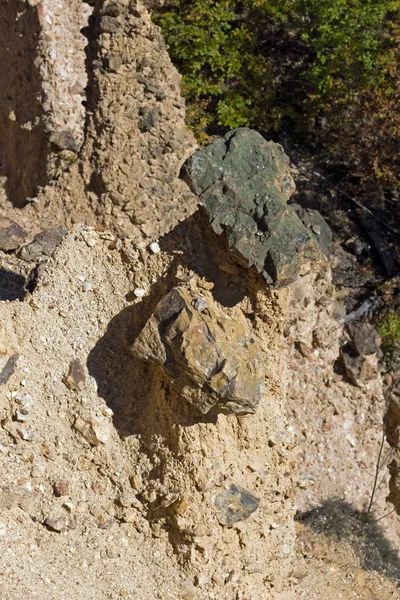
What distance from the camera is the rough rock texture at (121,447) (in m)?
3.95

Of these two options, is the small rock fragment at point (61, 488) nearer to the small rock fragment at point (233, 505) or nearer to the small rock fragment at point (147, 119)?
the small rock fragment at point (233, 505)

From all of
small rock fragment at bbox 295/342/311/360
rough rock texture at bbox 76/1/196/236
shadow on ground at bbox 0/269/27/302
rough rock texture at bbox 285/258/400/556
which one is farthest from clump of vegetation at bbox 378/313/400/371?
shadow on ground at bbox 0/269/27/302

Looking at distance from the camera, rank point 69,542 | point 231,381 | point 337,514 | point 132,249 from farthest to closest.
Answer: point 337,514 → point 132,249 → point 69,542 → point 231,381

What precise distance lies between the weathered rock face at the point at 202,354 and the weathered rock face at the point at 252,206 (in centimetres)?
37

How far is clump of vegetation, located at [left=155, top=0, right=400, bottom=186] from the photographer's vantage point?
7.82m

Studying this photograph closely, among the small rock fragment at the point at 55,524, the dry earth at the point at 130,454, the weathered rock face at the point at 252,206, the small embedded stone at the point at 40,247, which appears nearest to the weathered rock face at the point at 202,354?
the dry earth at the point at 130,454

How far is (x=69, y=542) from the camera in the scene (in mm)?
3934

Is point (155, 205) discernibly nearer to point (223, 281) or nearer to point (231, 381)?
point (223, 281)

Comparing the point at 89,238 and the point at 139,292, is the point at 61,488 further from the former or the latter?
the point at 89,238

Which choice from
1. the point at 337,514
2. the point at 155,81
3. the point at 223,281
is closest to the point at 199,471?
the point at 223,281

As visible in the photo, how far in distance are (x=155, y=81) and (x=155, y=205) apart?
3.29 feet

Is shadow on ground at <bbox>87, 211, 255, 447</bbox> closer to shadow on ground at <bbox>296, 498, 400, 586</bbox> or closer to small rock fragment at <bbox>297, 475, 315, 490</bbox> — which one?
small rock fragment at <bbox>297, 475, 315, 490</bbox>

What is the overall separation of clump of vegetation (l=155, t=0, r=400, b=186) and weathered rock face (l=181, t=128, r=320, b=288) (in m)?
4.05

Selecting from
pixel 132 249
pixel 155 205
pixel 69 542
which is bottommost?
pixel 69 542
